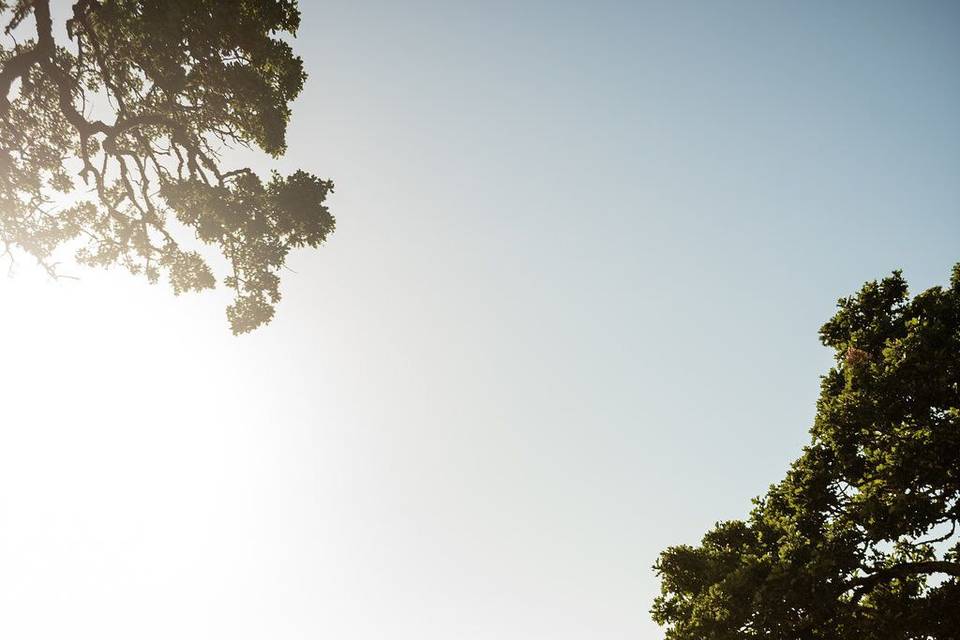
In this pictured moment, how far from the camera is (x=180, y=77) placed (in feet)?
39.1

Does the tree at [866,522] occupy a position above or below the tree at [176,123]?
below

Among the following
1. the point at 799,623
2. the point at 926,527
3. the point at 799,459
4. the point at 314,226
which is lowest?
the point at 799,623

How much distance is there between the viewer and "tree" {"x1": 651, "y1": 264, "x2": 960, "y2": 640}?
10.1m

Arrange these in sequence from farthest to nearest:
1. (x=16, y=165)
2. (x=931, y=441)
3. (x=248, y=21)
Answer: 1. (x=16, y=165)
2. (x=248, y=21)
3. (x=931, y=441)

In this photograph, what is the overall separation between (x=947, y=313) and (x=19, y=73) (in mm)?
A: 25480

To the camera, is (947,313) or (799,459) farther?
(799,459)

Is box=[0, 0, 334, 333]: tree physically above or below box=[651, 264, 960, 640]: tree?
above

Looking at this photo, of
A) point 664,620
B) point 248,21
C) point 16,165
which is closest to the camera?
point 248,21

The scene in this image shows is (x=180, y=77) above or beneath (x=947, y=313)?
above

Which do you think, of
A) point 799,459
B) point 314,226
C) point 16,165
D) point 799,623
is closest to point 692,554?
point 799,623

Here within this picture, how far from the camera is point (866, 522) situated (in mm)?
10570

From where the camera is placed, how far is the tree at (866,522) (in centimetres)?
1012

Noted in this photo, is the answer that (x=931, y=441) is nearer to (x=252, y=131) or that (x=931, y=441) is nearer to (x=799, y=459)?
(x=799, y=459)

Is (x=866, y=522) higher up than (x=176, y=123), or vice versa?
(x=176, y=123)
